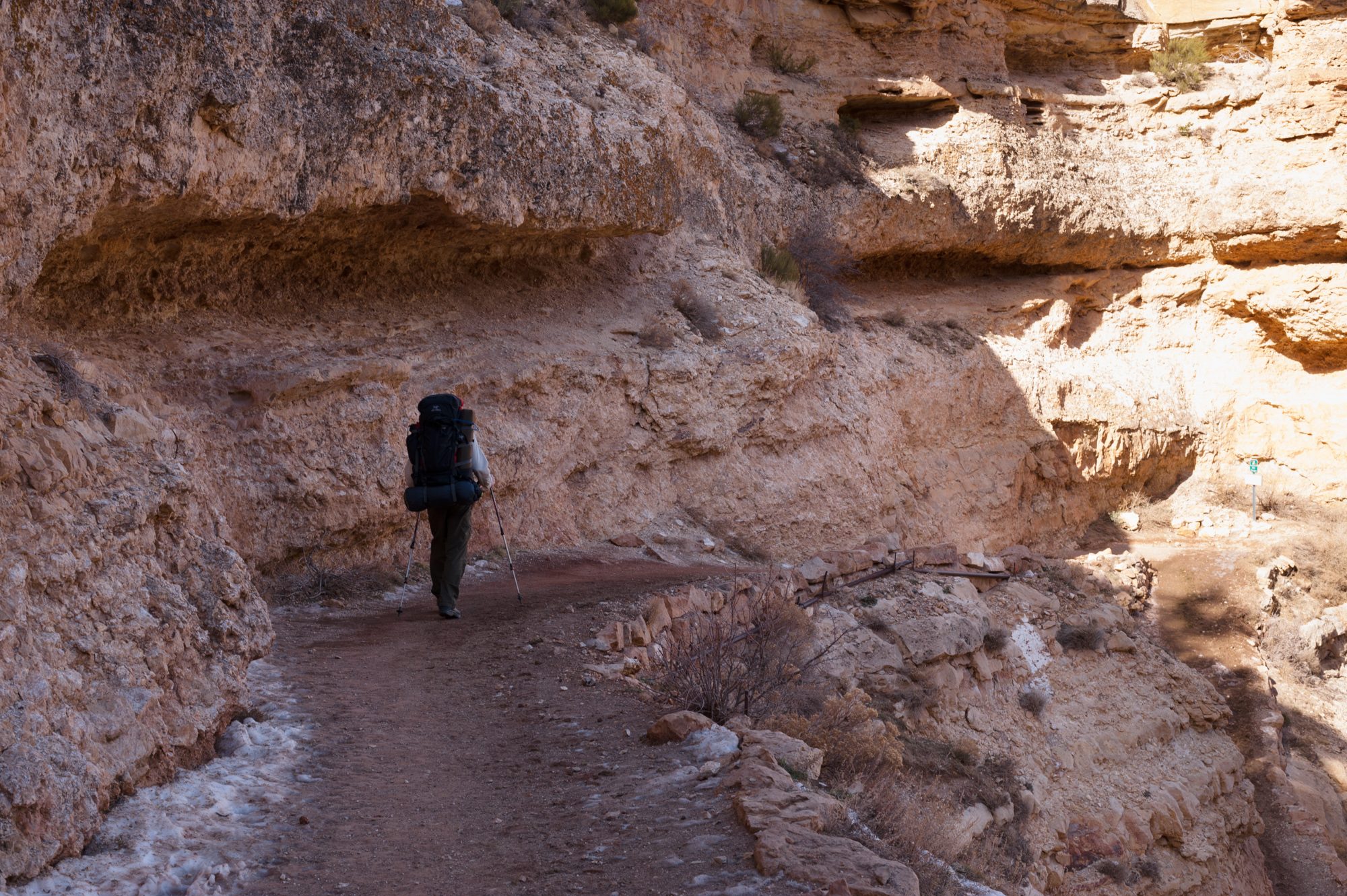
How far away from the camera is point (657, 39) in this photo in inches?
634

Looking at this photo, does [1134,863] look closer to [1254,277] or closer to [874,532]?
[874,532]

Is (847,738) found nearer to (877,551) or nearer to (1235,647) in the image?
(877,551)

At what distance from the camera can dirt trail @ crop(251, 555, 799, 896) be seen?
12.8 ft

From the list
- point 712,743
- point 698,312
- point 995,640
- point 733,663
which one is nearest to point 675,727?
point 712,743

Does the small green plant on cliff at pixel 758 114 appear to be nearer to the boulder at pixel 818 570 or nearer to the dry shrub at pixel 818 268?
the dry shrub at pixel 818 268

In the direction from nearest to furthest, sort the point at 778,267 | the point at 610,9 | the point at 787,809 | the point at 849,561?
the point at 787,809
the point at 849,561
the point at 610,9
the point at 778,267

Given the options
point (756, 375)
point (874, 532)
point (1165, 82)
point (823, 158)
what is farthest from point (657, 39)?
point (1165, 82)

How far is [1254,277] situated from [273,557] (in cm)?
1766

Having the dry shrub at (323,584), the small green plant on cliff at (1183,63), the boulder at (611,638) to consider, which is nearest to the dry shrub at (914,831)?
the boulder at (611,638)

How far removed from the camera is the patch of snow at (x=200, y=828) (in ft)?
11.8

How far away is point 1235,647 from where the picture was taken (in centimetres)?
1478

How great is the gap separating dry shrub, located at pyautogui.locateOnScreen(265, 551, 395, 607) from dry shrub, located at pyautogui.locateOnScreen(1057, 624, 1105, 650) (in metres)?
7.10

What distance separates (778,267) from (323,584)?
9.28m

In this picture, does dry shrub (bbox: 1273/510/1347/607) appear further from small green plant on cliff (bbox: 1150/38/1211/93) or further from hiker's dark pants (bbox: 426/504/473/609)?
hiker's dark pants (bbox: 426/504/473/609)
